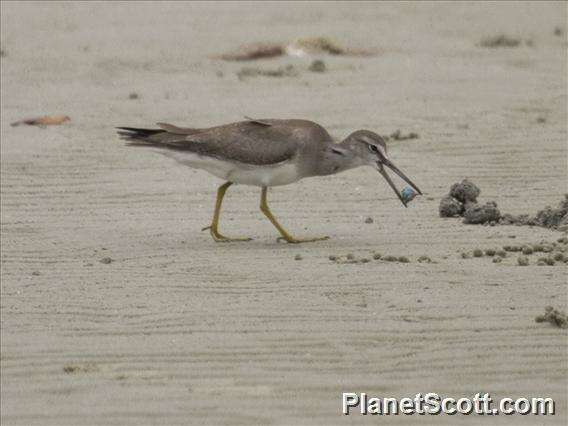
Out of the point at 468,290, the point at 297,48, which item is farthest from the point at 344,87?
the point at 468,290

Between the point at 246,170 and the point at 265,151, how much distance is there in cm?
21

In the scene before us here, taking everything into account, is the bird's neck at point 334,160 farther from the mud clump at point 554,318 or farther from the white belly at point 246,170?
the mud clump at point 554,318

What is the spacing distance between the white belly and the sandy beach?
18.1 inches

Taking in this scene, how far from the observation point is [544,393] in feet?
26.8

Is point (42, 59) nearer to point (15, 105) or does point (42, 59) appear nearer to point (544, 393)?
point (15, 105)

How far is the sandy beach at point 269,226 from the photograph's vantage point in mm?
8273

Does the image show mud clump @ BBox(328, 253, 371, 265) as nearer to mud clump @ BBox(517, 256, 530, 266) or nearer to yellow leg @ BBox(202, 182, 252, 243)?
mud clump @ BBox(517, 256, 530, 266)

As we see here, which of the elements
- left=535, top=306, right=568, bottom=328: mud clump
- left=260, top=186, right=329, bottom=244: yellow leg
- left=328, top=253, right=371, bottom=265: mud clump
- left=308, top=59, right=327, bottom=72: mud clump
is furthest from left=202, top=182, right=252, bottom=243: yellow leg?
left=308, top=59, right=327, bottom=72: mud clump


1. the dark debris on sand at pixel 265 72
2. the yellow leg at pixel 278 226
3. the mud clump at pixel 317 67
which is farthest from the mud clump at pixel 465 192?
the mud clump at pixel 317 67

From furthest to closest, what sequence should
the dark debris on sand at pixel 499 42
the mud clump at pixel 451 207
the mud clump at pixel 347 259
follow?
the dark debris on sand at pixel 499 42 → the mud clump at pixel 451 207 → the mud clump at pixel 347 259

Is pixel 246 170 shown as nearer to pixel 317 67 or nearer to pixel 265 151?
pixel 265 151

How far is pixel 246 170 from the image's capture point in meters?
11.5

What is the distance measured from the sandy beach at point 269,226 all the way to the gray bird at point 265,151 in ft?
1.50

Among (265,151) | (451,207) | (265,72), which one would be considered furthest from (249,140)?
(265,72)
